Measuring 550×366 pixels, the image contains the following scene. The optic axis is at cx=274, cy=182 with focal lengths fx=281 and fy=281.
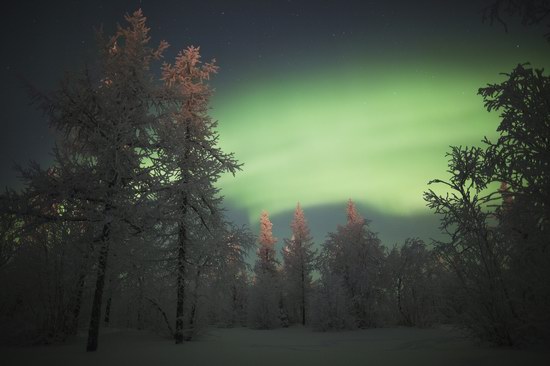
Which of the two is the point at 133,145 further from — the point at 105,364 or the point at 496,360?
the point at 496,360

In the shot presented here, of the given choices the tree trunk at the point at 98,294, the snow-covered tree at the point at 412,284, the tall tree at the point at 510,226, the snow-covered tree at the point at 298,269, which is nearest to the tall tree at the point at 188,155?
the tree trunk at the point at 98,294

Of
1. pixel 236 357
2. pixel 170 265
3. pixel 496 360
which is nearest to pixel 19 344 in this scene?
pixel 170 265

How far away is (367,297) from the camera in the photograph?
19.8 m

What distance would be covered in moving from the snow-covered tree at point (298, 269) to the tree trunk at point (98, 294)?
22.2 meters

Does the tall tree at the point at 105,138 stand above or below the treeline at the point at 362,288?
above

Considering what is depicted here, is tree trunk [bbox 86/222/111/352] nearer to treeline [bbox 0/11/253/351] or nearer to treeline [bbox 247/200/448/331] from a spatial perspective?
treeline [bbox 0/11/253/351]

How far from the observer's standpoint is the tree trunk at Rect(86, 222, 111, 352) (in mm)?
7660

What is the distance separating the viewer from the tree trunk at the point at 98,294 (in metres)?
7.66

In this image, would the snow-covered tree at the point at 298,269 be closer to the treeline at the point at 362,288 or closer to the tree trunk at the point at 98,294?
the treeline at the point at 362,288

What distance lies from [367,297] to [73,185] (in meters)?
19.0

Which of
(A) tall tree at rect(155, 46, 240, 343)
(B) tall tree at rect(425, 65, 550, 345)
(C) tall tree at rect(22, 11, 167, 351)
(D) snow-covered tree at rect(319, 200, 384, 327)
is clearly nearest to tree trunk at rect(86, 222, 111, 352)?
(C) tall tree at rect(22, 11, 167, 351)

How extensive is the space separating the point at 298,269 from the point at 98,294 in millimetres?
23383

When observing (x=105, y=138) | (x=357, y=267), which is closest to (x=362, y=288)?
(x=357, y=267)

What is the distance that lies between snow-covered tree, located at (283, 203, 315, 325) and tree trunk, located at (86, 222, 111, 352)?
2221 centimetres
